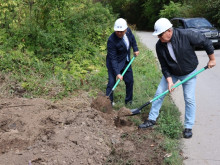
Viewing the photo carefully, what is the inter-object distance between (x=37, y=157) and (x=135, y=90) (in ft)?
11.9

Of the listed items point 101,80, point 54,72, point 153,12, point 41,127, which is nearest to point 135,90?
point 101,80

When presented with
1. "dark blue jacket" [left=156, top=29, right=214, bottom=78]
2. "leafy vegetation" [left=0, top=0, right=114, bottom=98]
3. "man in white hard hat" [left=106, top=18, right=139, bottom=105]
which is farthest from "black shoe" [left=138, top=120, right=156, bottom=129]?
"leafy vegetation" [left=0, top=0, right=114, bottom=98]

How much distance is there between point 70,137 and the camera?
4043mm

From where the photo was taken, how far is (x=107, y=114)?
5.05 meters

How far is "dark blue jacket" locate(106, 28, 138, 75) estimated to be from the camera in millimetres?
5262

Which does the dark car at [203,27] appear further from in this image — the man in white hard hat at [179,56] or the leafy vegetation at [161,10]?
the man in white hard hat at [179,56]

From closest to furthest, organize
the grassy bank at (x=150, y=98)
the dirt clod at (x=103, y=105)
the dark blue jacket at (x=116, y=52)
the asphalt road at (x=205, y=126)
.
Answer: the asphalt road at (x=205, y=126) < the grassy bank at (x=150, y=98) < the dirt clod at (x=103, y=105) < the dark blue jacket at (x=116, y=52)

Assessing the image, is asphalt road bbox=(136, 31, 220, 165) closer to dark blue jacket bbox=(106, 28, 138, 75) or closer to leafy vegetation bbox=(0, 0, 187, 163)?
leafy vegetation bbox=(0, 0, 187, 163)

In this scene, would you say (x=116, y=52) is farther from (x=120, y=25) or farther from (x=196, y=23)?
(x=196, y=23)

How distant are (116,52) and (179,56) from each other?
156 centimetres

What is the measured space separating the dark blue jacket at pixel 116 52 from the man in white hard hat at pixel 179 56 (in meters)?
1.07

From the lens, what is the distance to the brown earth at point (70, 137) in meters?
3.65

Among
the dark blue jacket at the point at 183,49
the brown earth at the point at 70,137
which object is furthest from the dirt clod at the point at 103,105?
the dark blue jacket at the point at 183,49

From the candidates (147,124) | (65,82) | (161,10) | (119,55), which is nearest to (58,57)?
(65,82)
